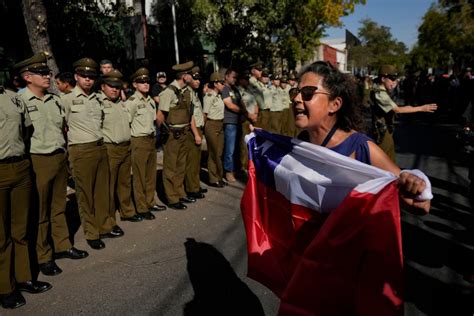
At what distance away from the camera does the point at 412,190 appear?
175 cm

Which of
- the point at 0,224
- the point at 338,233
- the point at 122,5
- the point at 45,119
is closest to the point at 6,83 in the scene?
the point at 122,5

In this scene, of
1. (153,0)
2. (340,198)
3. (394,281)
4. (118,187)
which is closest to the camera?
(394,281)

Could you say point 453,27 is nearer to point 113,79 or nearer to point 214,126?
point 214,126

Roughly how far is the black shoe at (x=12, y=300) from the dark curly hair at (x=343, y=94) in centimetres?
326

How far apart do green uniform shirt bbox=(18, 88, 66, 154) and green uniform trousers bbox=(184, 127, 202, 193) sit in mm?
2576

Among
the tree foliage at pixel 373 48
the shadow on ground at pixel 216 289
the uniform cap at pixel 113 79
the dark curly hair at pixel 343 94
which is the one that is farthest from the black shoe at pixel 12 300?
the tree foliage at pixel 373 48

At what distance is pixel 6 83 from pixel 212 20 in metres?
7.74

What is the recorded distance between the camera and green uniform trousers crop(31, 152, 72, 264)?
4.25 m

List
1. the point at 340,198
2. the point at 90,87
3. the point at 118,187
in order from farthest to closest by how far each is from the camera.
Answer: the point at 118,187, the point at 90,87, the point at 340,198

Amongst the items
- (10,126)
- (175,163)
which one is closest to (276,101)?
(175,163)

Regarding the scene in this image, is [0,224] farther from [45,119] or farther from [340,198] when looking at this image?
[340,198]

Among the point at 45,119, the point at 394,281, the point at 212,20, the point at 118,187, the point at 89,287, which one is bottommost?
the point at 89,287

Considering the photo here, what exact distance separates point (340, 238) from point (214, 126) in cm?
584

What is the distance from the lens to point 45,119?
4234mm
